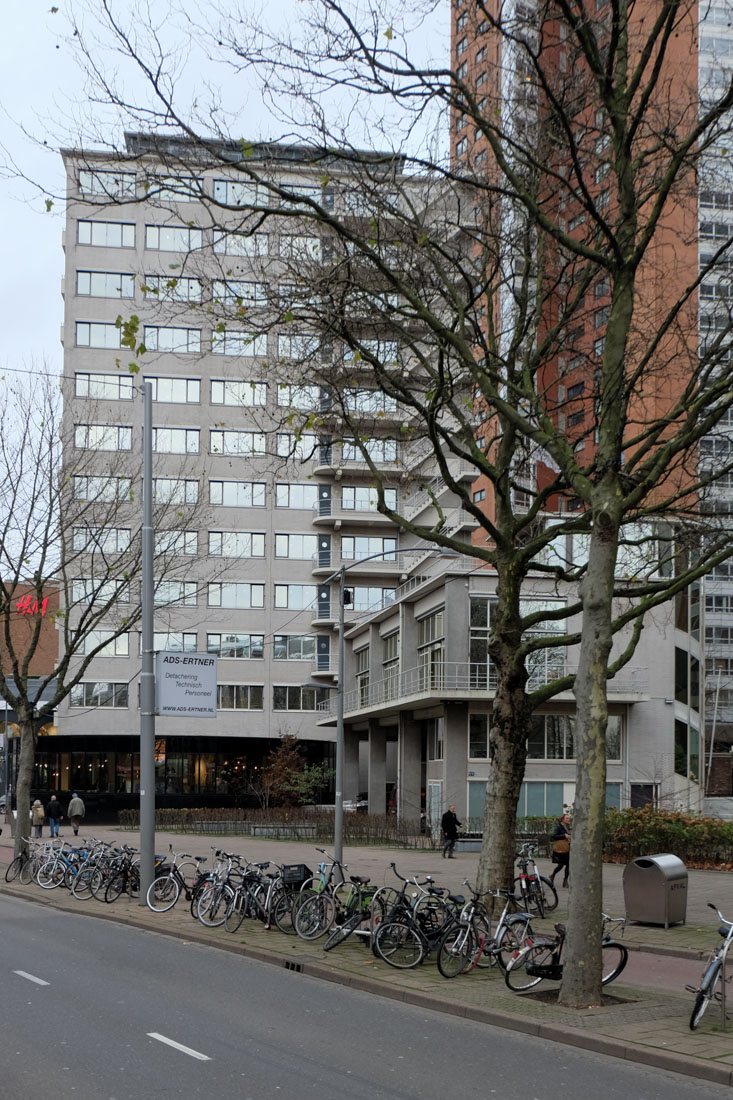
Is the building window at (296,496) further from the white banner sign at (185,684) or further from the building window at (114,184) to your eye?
the white banner sign at (185,684)

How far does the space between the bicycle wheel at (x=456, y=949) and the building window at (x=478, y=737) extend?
34955mm

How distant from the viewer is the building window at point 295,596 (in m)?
74.3

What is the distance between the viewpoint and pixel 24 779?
86.4 ft

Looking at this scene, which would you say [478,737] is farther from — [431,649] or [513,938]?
[513,938]

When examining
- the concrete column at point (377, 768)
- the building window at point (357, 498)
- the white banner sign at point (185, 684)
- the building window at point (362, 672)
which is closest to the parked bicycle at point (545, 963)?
the white banner sign at point (185, 684)

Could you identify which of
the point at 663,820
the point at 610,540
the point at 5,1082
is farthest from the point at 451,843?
the point at 5,1082

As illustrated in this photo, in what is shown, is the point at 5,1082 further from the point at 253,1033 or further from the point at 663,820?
the point at 663,820

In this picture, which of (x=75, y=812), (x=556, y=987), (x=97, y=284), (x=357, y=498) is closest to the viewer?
(x=556, y=987)

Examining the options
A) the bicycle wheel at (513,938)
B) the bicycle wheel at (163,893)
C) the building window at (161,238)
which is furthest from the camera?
the building window at (161,238)

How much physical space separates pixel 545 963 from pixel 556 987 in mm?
289

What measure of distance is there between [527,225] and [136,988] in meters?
11.9

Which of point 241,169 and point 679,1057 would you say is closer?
point 679,1057

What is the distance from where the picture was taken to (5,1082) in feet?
25.7

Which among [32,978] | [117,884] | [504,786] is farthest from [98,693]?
[32,978]
